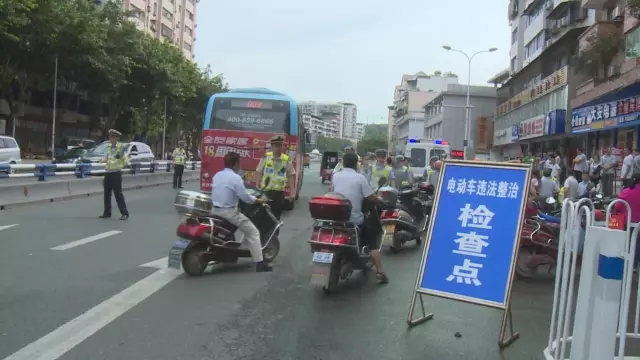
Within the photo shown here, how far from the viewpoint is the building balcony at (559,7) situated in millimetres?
36688

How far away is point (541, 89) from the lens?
35.5 metres

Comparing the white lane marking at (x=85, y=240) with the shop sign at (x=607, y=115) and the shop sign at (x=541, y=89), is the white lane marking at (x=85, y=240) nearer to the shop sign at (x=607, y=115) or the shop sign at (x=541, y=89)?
the shop sign at (x=607, y=115)

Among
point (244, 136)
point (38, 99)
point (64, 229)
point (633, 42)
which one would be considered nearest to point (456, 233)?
point (64, 229)

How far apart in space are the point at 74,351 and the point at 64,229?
23.1 ft

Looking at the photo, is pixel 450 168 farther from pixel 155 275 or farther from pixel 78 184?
pixel 78 184

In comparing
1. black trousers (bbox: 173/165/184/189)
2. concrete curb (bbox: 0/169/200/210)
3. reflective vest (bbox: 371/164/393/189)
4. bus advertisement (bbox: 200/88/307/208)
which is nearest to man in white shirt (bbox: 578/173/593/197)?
reflective vest (bbox: 371/164/393/189)

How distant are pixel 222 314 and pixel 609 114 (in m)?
20.8

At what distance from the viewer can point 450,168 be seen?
227 inches

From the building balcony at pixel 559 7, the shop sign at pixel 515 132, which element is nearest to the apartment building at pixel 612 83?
the building balcony at pixel 559 7

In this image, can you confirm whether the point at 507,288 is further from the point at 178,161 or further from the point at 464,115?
the point at 464,115

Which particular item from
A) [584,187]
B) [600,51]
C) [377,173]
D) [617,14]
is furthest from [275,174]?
[617,14]

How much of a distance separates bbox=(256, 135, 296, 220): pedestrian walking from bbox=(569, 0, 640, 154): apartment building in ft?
42.5

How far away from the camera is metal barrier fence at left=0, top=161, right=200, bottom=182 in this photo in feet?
60.0

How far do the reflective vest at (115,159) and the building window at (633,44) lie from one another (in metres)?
16.3
